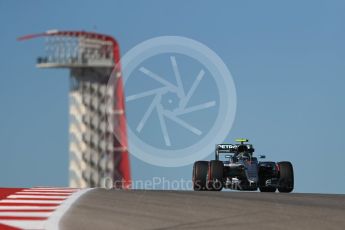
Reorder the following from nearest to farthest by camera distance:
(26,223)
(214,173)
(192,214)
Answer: (26,223), (192,214), (214,173)

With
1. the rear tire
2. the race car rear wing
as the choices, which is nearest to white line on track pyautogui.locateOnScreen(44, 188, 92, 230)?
the rear tire

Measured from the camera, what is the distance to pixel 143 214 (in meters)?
14.6

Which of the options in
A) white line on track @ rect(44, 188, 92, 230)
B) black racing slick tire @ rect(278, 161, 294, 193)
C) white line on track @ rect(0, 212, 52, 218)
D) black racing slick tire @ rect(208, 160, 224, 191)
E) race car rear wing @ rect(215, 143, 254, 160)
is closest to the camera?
white line on track @ rect(44, 188, 92, 230)

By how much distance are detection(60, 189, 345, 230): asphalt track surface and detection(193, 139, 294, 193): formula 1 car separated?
787cm

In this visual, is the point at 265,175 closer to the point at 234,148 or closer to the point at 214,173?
the point at 234,148

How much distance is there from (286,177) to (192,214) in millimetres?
12049

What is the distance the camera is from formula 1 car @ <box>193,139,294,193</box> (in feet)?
84.5

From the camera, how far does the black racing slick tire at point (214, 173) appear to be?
25.6m

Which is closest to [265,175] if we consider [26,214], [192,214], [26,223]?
[192,214]

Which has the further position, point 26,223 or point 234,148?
point 234,148

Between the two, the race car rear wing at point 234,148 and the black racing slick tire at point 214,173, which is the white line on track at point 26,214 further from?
the race car rear wing at point 234,148

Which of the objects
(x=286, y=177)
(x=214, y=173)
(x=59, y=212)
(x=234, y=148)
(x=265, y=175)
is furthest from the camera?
(x=234, y=148)

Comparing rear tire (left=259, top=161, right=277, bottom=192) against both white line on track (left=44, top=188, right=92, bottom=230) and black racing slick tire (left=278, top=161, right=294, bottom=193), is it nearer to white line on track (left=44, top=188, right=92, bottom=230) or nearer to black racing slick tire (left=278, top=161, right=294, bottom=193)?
black racing slick tire (left=278, top=161, right=294, bottom=193)

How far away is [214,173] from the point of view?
25578mm
